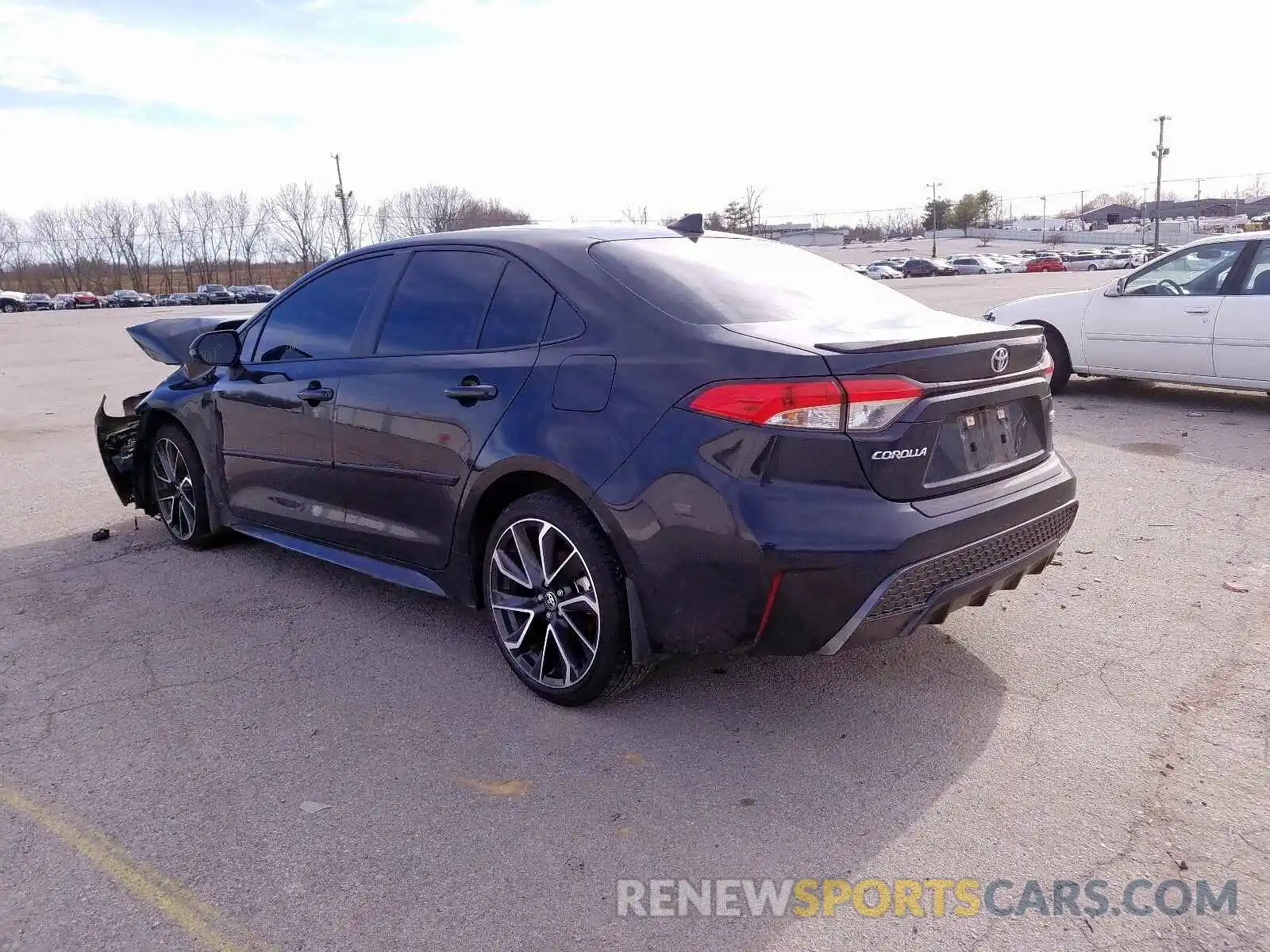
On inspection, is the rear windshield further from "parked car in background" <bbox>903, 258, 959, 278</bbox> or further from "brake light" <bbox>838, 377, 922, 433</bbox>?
"parked car in background" <bbox>903, 258, 959, 278</bbox>

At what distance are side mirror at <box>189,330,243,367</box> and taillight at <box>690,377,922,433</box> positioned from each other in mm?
3098

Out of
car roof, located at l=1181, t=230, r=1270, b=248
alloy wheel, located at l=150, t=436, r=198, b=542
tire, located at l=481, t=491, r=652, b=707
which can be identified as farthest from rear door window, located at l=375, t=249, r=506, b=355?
car roof, located at l=1181, t=230, r=1270, b=248

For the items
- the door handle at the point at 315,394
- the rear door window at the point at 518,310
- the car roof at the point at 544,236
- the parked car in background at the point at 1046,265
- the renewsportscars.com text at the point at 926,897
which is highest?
the car roof at the point at 544,236

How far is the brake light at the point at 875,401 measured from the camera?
2977mm

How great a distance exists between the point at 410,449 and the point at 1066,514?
2544 millimetres

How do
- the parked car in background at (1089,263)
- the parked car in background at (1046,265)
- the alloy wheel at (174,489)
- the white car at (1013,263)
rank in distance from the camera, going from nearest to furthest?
the alloy wheel at (174,489) → the parked car in background at (1046,265) → the parked car in background at (1089,263) → the white car at (1013,263)

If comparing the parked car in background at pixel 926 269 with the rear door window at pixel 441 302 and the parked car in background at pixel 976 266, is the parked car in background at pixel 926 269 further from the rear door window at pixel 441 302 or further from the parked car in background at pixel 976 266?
the rear door window at pixel 441 302

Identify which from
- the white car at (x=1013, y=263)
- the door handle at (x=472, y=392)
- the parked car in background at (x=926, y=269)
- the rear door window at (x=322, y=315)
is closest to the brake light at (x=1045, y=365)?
the door handle at (x=472, y=392)

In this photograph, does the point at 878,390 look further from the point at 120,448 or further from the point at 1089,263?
the point at 1089,263

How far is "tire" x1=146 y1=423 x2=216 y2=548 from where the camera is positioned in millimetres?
5461

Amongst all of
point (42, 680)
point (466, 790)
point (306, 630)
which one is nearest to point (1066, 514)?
point (466, 790)

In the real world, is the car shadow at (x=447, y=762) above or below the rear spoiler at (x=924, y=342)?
below

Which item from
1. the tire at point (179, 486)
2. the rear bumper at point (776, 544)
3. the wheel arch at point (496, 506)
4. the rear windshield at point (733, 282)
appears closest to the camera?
the rear bumper at point (776, 544)

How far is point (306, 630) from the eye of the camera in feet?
14.4
